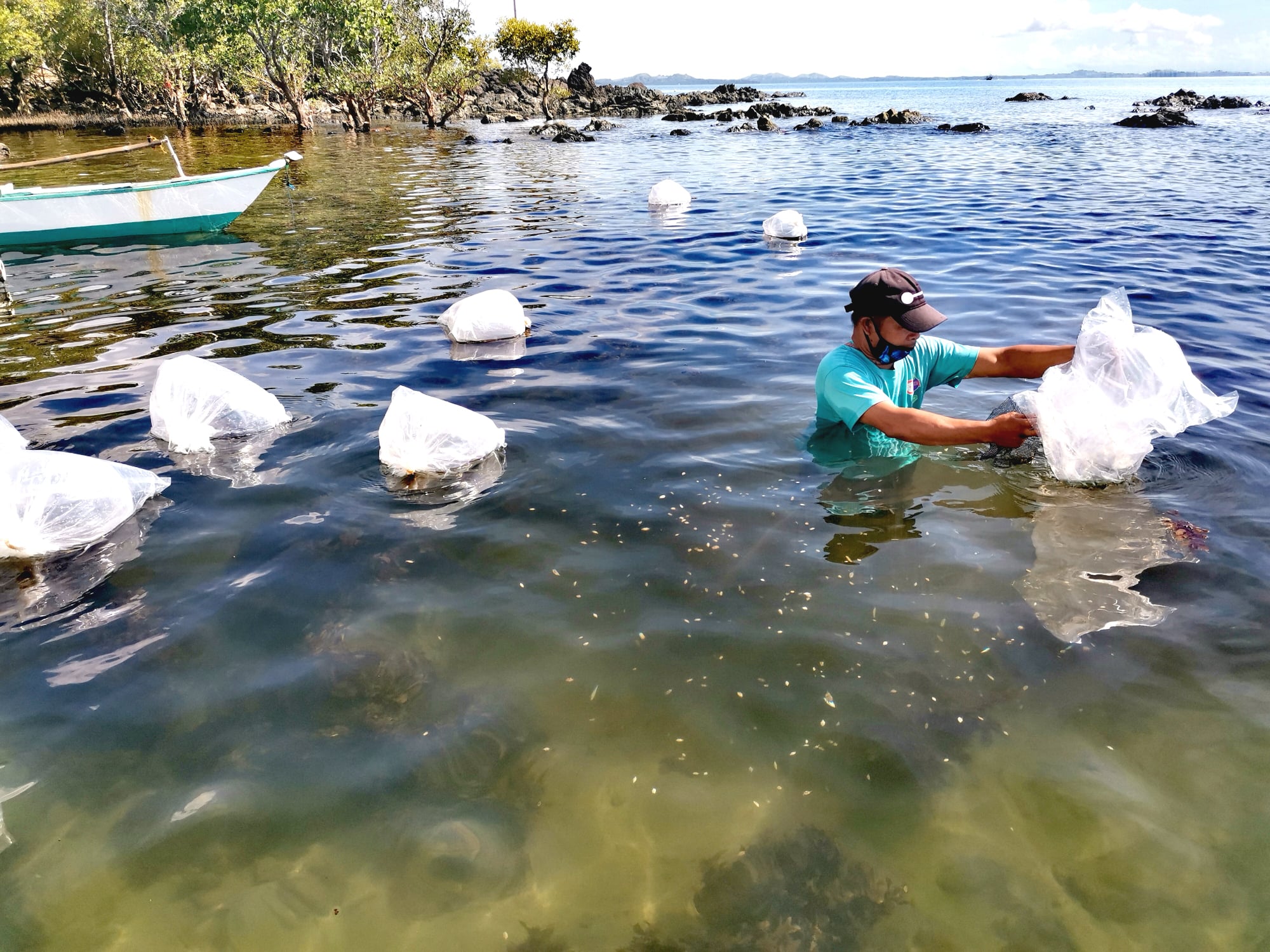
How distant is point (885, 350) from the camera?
13.8 feet

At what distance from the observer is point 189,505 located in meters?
4.41

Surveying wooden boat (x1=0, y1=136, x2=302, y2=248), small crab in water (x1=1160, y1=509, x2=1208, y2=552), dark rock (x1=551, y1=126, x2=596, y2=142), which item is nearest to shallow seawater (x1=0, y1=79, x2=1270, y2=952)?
small crab in water (x1=1160, y1=509, x2=1208, y2=552)

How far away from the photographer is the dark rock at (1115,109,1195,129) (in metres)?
32.3

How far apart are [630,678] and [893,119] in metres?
45.0

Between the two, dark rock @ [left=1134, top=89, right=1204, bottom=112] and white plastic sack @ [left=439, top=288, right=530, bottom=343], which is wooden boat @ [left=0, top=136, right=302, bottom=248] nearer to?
white plastic sack @ [left=439, top=288, right=530, bottom=343]

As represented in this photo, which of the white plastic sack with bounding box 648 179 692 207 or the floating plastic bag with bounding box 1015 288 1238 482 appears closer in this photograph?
the floating plastic bag with bounding box 1015 288 1238 482

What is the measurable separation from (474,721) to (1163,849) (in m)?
2.26

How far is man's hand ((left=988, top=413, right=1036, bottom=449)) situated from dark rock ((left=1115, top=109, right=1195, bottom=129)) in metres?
36.3

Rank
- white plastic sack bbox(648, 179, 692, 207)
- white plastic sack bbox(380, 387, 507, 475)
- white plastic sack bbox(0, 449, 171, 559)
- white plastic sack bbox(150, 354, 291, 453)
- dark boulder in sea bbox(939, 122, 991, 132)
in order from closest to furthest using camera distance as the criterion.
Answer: white plastic sack bbox(0, 449, 171, 559) < white plastic sack bbox(380, 387, 507, 475) < white plastic sack bbox(150, 354, 291, 453) < white plastic sack bbox(648, 179, 692, 207) < dark boulder in sea bbox(939, 122, 991, 132)

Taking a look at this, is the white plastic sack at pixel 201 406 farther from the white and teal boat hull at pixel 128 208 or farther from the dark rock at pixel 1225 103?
the dark rock at pixel 1225 103

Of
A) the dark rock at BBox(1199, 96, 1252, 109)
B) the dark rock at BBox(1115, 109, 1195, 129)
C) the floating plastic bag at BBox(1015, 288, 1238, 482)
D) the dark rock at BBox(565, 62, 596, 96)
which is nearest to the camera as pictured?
the floating plastic bag at BBox(1015, 288, 1238, 482)

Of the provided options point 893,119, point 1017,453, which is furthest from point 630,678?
point 893,119

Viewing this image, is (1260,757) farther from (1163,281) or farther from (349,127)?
(349,127)

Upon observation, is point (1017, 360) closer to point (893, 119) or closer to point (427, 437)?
point (427, 437)
